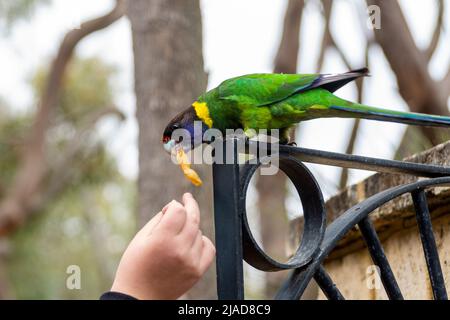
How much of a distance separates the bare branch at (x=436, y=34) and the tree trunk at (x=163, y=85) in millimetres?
2357

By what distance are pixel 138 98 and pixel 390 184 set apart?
162cm

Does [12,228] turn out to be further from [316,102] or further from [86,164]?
[316,102]

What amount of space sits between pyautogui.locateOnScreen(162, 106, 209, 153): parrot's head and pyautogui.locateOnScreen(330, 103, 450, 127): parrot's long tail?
0.53 meters

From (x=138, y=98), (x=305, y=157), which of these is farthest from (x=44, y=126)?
(x=305, y=157)

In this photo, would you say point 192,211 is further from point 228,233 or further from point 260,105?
point 260,105

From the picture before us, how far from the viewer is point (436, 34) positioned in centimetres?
531

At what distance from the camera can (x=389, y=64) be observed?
14.8 feet

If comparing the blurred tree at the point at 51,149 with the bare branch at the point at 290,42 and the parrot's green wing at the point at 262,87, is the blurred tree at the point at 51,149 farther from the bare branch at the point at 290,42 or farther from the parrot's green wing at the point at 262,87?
the parrot's green wing at the point at 262,87

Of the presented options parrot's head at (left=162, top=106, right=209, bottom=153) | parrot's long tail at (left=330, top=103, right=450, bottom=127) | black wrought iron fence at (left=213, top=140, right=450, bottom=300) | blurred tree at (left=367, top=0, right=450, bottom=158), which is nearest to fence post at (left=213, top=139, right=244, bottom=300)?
black wrought iron fence at (left=213, top=140, right=450, bottom=300)

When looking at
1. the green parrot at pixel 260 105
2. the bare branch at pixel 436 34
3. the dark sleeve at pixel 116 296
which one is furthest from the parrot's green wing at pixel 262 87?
the bare branch at pixel 436 34

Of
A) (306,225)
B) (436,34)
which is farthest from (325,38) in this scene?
(306,225)

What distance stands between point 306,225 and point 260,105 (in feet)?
3.88

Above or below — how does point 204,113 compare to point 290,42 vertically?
below

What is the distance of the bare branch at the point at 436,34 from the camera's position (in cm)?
511
